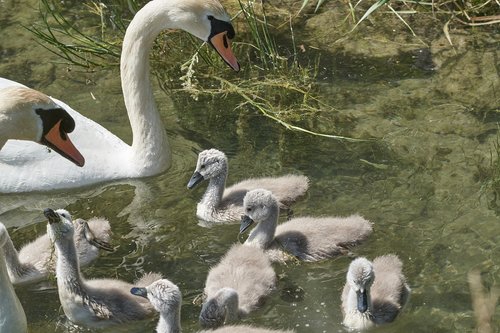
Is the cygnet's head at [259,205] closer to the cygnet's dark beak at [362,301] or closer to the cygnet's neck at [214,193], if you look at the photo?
the cygnet's neck at [214,193]

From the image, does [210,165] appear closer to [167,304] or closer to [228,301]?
[228,301]

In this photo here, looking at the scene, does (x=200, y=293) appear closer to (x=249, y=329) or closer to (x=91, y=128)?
(x=249, y=329)

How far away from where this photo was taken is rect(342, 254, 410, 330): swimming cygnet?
20.0 ft

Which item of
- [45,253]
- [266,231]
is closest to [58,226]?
[45,253]

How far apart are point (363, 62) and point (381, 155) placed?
159 centimetres

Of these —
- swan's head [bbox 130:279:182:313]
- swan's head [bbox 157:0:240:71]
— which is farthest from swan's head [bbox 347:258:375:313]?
swan's head [bbox 157:0:240:71]

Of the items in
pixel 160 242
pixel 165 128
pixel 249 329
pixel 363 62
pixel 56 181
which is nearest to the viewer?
pixel 249 329

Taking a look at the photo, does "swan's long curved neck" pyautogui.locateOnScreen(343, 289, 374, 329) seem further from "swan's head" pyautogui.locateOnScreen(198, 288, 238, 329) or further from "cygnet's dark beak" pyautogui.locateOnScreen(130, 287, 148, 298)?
"cygnet's dark beak" pyautogui.locateOnScreen(130, 287, 148, 298)

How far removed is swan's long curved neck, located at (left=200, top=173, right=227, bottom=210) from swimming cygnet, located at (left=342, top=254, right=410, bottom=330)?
4.38 feet

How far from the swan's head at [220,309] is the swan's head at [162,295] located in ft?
0.66

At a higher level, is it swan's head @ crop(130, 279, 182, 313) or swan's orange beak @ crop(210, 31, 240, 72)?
swan's orange beak @ crop(210, 31, 240, 72)

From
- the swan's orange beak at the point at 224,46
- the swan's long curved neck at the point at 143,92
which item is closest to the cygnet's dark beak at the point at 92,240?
→ the swan's long curved neck at the point at 143,92

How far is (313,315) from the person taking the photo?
6.46 m

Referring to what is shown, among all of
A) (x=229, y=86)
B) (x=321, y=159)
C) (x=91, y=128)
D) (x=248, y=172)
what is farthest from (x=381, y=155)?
(x=91, y=128)
